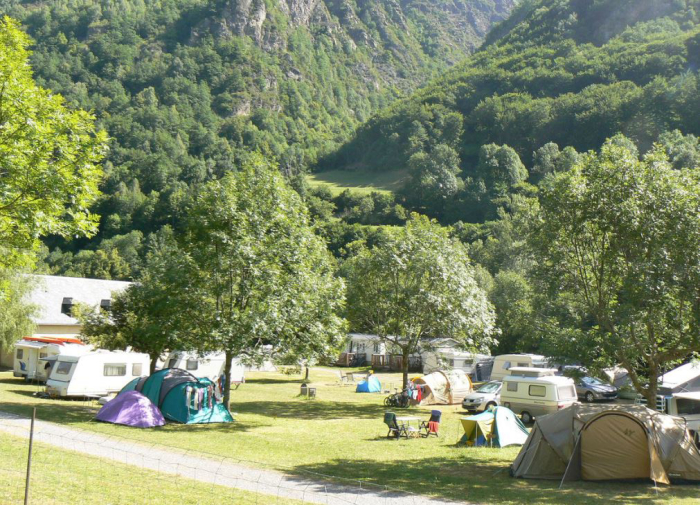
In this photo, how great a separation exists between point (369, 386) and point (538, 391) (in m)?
12.4

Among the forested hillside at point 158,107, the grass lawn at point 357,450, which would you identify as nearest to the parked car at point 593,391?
the grass lawn at point 357,450

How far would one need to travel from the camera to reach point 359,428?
20.6 metres

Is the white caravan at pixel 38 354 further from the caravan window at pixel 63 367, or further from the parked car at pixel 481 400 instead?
the parked car at pixel 481 400

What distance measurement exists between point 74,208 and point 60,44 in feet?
660

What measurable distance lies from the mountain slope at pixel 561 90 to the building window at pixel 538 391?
4046 inches

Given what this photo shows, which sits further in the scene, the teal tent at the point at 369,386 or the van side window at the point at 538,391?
the teal tent at the point at 369,386

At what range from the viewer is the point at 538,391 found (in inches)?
885

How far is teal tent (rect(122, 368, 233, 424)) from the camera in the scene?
19.3 metres

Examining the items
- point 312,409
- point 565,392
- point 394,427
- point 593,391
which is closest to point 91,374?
point 312,409

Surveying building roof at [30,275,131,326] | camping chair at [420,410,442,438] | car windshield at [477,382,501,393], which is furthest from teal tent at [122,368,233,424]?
building roof at [30,275,131,326]

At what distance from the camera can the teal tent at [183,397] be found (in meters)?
19.3

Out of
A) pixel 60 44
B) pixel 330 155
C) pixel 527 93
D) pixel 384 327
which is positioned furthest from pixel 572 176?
pixel 60 44

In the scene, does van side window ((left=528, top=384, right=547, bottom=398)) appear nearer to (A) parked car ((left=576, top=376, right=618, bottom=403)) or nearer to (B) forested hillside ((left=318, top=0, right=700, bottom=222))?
(A) parked car ((left=576, top=376, right=618, bottom=403))

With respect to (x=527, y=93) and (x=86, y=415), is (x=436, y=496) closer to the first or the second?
(x=86, y=415)
